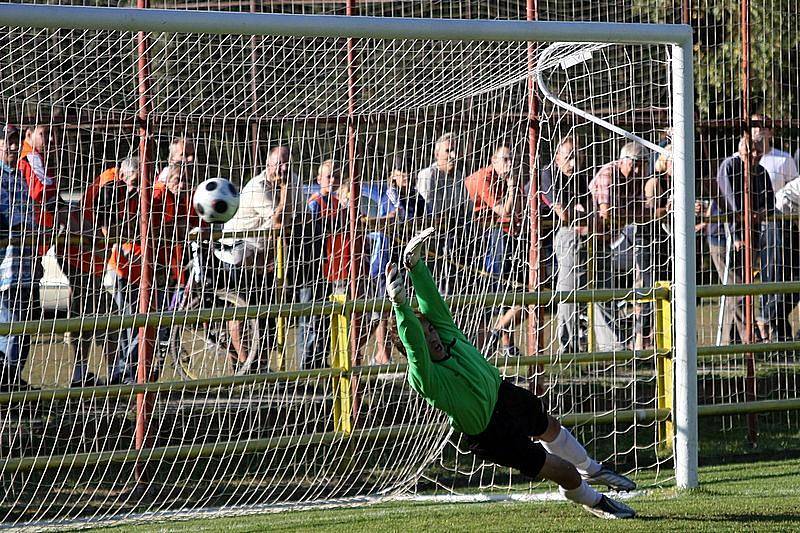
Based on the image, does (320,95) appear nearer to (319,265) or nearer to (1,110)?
(319,265)

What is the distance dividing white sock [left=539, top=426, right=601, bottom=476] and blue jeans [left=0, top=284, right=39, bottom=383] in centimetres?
354

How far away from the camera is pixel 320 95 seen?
8.80m

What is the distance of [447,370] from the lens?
19.2ft

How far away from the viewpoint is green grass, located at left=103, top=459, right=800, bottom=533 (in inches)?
242

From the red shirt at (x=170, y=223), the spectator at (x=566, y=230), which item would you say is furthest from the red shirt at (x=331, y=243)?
the spectator at (x=566, y=230)

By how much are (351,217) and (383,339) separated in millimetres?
977

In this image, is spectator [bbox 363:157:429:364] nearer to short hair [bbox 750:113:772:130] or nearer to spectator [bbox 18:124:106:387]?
spectator [bbox 18:124:106:387]

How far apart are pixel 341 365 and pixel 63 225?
2.27 m

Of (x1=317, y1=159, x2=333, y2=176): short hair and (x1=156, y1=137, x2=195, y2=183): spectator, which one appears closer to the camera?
(x1=156, y1=137, x2=195, y2=183): spectator

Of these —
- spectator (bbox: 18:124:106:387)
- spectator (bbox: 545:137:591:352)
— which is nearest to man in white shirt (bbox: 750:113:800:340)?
spectator (bbox: 545:137:591:352)

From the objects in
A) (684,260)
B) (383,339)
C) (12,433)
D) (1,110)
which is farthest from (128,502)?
(684,260)

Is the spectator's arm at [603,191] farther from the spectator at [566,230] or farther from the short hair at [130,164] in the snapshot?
the short hair at [130,164]

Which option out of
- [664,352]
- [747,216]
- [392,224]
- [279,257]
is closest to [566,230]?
[392,224]

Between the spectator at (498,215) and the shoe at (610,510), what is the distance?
7.39ft
